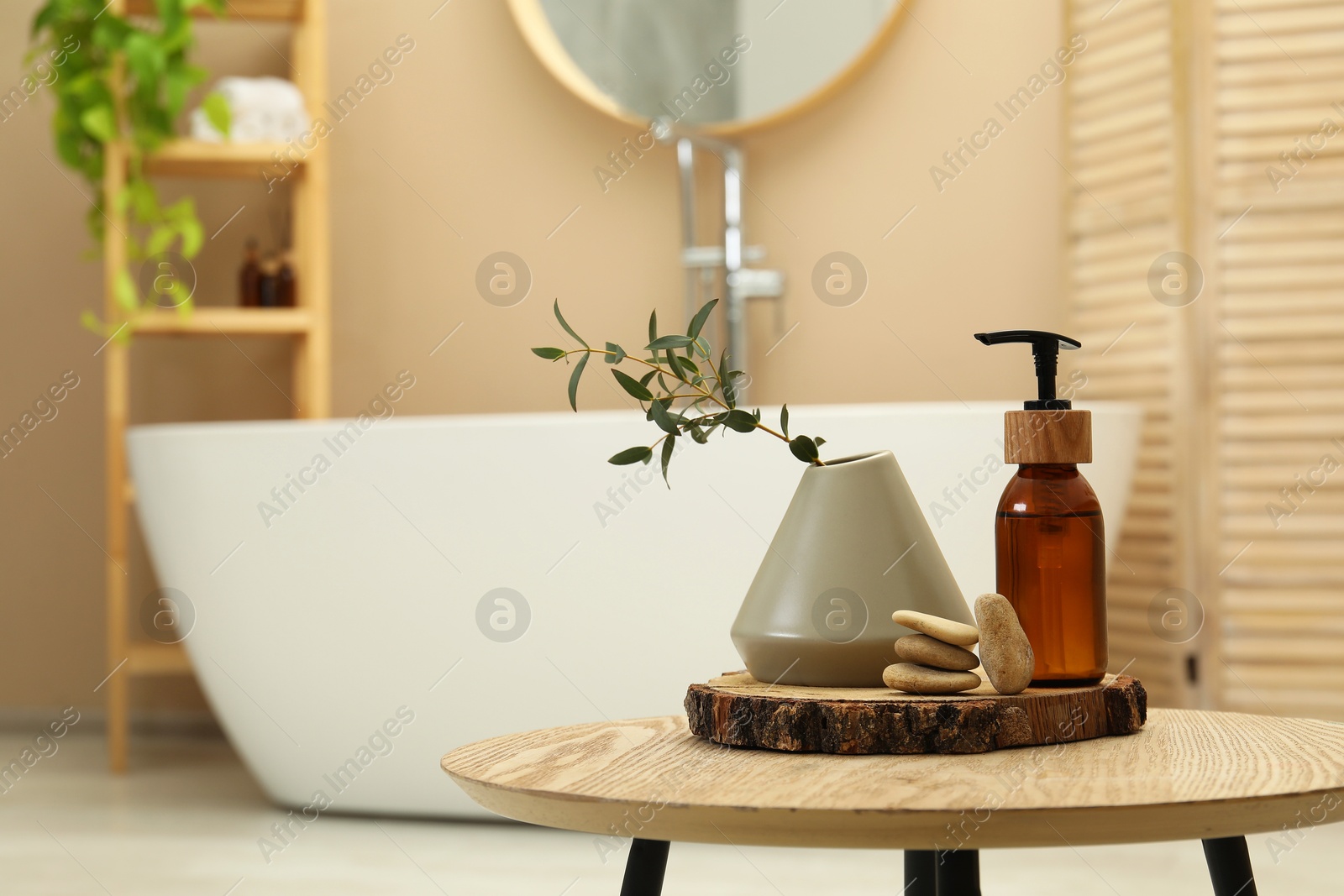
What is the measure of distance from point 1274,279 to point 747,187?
42.0 inches

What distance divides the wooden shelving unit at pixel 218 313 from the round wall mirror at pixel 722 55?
0.54 meters

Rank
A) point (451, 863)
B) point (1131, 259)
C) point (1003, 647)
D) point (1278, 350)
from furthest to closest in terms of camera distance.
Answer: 1. point (1131, 259)
2. point (1278, 350)
3. point (451, 863)
4. point (1003, 647)

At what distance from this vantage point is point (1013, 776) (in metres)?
0.52

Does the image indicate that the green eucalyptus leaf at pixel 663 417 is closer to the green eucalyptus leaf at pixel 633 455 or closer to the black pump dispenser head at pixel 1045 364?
the green eucalyptus leaf at pixel 633 455

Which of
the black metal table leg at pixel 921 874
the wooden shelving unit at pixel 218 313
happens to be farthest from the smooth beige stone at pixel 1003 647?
the wooden shelving unit at pixel 218 313

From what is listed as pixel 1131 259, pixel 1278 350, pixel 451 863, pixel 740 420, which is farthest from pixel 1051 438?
pixel 1131 259

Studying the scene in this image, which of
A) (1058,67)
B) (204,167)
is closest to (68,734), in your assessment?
(204,167)

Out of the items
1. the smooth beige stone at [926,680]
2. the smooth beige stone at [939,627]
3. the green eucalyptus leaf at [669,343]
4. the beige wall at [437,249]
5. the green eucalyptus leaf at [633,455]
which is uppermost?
the beige wall at [437,249]

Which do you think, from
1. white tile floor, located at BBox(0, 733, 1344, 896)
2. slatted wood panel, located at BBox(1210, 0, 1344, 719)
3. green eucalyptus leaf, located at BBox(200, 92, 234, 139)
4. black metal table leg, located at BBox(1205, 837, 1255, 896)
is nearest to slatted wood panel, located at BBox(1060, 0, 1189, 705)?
slatted wood panel, located at BBox(1210, 0, 1344, 719)

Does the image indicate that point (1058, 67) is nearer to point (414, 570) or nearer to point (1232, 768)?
point (414, 570)

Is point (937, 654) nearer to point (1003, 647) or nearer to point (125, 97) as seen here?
point (1003, 647)

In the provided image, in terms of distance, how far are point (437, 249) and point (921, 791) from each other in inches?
97.9

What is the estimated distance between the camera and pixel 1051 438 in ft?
2.16

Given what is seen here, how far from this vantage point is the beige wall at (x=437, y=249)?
2.75m
